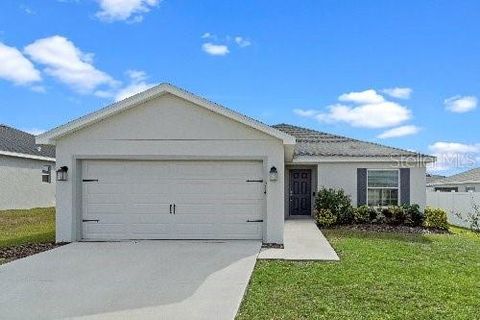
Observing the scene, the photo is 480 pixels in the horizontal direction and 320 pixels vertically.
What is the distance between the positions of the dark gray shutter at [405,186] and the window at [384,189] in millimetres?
148

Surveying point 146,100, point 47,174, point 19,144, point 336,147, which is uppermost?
point 146,100

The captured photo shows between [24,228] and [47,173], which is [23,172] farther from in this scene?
[24,228]

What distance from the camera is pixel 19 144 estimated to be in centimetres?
2498

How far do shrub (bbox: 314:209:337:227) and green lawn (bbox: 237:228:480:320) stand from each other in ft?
17.6

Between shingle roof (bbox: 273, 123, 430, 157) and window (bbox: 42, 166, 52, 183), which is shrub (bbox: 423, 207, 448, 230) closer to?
shingle roof (bbox: 273, 123, 430, 157)

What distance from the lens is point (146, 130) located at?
37.6 ft

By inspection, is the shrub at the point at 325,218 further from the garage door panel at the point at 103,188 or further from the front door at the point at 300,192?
the garage door panel at the point at 103,188

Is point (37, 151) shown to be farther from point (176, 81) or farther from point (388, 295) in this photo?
point (388, 295)

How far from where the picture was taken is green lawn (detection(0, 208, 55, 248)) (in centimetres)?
1259

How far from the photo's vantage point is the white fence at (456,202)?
59.2 feet

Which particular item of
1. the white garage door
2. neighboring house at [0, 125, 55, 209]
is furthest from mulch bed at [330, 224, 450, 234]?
neighboring house at [0, 125, 55, 209]

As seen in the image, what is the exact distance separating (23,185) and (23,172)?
0.72 meters

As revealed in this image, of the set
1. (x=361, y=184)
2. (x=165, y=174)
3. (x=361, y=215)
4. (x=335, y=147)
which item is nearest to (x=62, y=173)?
(x=165, y=174)

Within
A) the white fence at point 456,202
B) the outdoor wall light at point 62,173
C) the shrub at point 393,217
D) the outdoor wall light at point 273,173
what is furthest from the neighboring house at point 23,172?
the white fence at point 456,202
